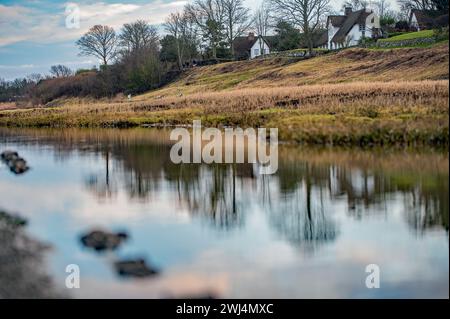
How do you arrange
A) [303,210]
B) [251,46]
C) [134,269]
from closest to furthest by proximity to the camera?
[134,269], [303,210], [251,46]

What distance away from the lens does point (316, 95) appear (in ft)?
138

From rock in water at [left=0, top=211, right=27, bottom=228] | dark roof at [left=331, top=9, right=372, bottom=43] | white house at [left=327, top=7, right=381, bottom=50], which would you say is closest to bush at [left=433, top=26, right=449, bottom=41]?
white house at [left=327, top=7, right=381, bottom=50]

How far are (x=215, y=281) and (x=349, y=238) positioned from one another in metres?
3.89

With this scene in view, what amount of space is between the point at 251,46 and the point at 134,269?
95.6 meters

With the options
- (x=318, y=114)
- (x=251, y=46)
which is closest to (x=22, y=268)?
(x=318, y=114)

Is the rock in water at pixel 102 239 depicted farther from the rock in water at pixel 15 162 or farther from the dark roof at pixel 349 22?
the dark roof at pixel 349 22

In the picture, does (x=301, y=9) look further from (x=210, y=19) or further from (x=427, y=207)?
(x=427, y=207)

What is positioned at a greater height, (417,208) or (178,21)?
(178,21)

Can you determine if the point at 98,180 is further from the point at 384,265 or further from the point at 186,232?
the point at 384,265

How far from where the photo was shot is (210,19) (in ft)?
312

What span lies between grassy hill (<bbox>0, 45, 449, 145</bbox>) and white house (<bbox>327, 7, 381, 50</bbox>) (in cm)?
1116

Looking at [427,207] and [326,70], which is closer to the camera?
[427,207]
